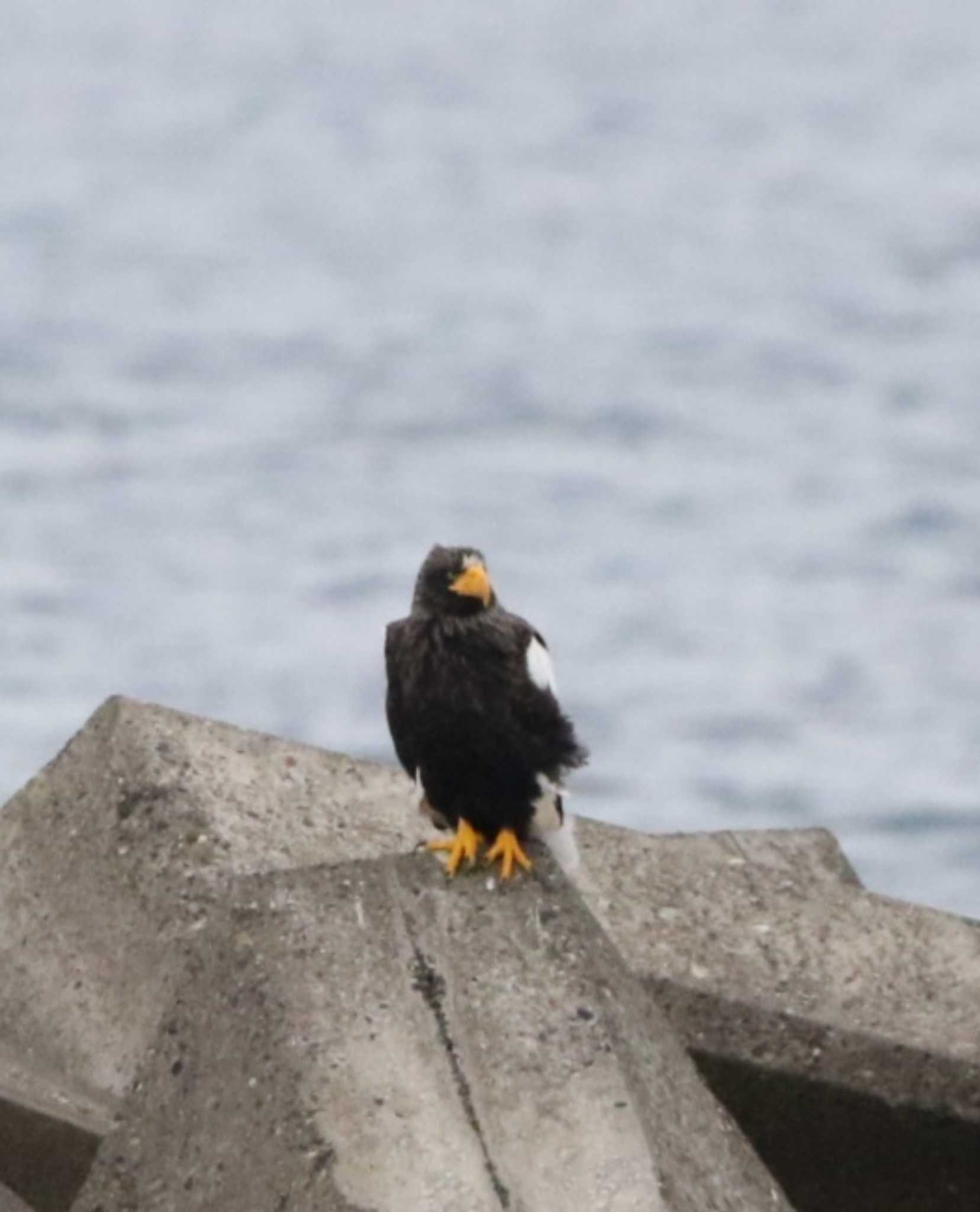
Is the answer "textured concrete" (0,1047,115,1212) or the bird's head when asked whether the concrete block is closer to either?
the bird's head

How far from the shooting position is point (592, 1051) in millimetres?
5699

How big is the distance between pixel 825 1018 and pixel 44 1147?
1.52 m

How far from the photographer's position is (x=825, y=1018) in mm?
6789

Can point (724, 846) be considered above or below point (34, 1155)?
above

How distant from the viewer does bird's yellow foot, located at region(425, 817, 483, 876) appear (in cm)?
653

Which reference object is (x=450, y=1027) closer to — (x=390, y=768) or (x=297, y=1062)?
(x=297, y=1062)

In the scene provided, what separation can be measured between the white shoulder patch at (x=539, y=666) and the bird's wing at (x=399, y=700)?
252 mm

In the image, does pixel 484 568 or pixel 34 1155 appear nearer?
pixel 34 1155

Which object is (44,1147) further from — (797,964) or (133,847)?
(797,964)

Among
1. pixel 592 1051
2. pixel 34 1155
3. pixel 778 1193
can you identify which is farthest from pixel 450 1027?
pixel 34 1155

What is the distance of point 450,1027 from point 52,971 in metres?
1.56

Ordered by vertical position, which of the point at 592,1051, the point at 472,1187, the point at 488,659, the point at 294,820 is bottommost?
the point at 472,1187

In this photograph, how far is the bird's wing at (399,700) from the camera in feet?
23.5

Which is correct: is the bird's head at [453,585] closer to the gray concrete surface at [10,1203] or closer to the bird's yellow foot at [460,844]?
the bird's yellow foot at [460,844]
